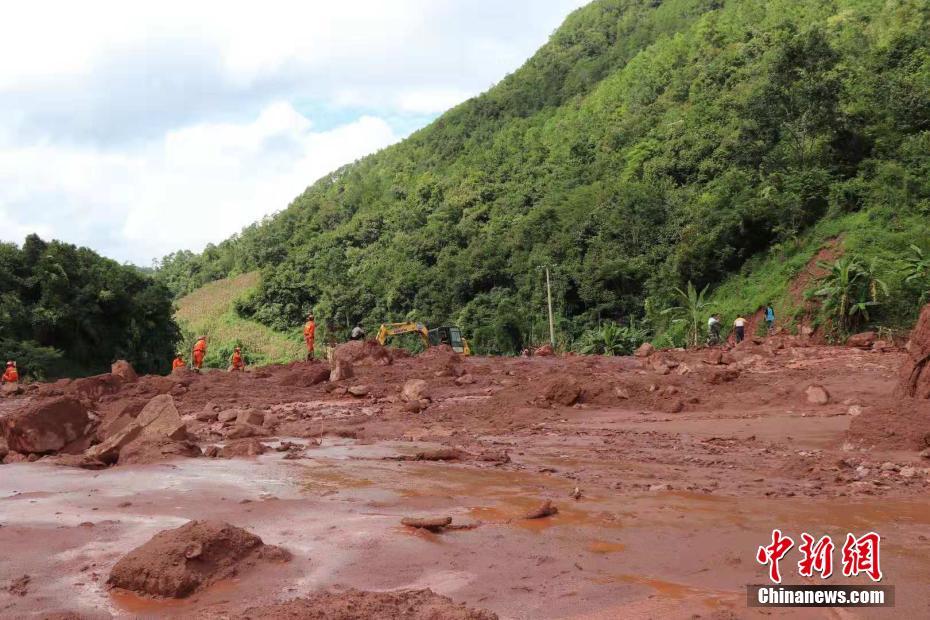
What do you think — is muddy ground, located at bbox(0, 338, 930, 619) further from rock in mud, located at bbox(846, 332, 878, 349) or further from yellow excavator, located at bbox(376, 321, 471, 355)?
yellow excavator, located at bbox(376, 321, 471, 355)

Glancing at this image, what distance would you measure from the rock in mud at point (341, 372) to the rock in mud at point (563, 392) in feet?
20.3

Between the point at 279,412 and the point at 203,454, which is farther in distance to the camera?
the point at 279,412

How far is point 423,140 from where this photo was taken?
92000 mm

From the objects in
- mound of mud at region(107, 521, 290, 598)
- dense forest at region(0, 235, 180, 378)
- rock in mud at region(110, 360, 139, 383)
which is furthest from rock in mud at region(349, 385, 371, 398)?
dense forest at region(0, 235, 180, 378)

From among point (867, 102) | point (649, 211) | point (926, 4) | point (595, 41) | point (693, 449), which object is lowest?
point (693, 449)

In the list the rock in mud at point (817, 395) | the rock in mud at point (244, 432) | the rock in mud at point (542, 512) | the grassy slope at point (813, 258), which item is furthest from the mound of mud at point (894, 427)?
the grassy slope at point (813, 258)

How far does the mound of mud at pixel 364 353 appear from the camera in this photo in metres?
22.2

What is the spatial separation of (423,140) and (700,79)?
144ft

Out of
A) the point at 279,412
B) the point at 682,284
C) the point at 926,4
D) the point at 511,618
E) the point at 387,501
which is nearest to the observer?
the point at 511,618

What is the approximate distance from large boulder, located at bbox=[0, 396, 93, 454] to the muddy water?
162cm

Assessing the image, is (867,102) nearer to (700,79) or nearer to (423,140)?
(700,79)

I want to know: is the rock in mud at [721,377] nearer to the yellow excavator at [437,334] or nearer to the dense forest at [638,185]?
the dense forest at [638,185]

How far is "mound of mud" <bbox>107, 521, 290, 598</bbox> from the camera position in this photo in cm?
491

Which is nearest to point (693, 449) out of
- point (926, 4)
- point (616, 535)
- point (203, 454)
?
point (616, 535)
